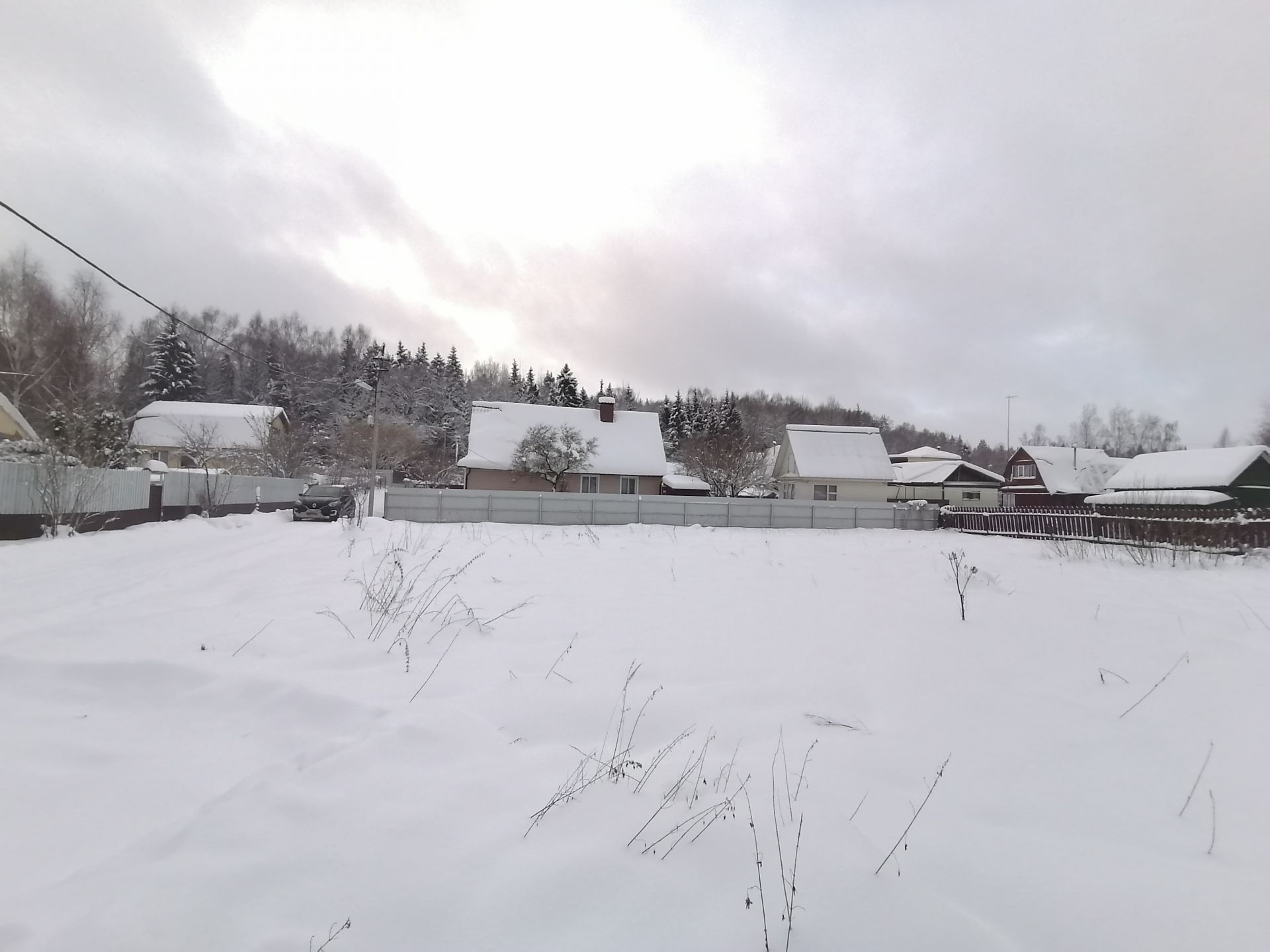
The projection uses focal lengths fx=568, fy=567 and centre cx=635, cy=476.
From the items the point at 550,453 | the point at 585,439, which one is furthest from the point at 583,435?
the point at 550,453

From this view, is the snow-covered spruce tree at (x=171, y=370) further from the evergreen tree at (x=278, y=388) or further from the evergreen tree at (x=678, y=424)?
the evergreen tree at (x=678, y=424)

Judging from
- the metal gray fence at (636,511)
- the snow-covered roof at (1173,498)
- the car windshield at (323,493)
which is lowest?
the metal gray fence at (636,511)

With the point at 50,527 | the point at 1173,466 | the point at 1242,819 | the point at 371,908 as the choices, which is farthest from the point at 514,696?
the point at 1173,466

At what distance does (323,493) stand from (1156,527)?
25215 millimetres

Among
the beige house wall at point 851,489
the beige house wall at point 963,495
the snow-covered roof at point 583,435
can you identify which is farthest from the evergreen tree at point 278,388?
the beige house wall at point 963,495

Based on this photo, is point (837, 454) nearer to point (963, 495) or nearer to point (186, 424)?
point (963, 495)

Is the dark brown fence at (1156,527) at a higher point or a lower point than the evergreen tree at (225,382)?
lower

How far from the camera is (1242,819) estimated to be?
236cm

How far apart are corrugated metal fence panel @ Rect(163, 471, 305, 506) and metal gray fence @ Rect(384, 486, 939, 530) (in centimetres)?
521

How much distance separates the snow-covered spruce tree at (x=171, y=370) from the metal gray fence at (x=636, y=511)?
134 ft

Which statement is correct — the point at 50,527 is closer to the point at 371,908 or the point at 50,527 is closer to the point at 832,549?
the point at 371,908

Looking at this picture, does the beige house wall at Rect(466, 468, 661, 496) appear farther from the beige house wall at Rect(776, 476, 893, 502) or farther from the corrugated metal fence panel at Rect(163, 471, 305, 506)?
the beige house wall at Rect(776, 476, 893, 502)

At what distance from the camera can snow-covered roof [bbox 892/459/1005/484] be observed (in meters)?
42.4

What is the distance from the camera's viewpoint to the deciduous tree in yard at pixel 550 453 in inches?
1036
